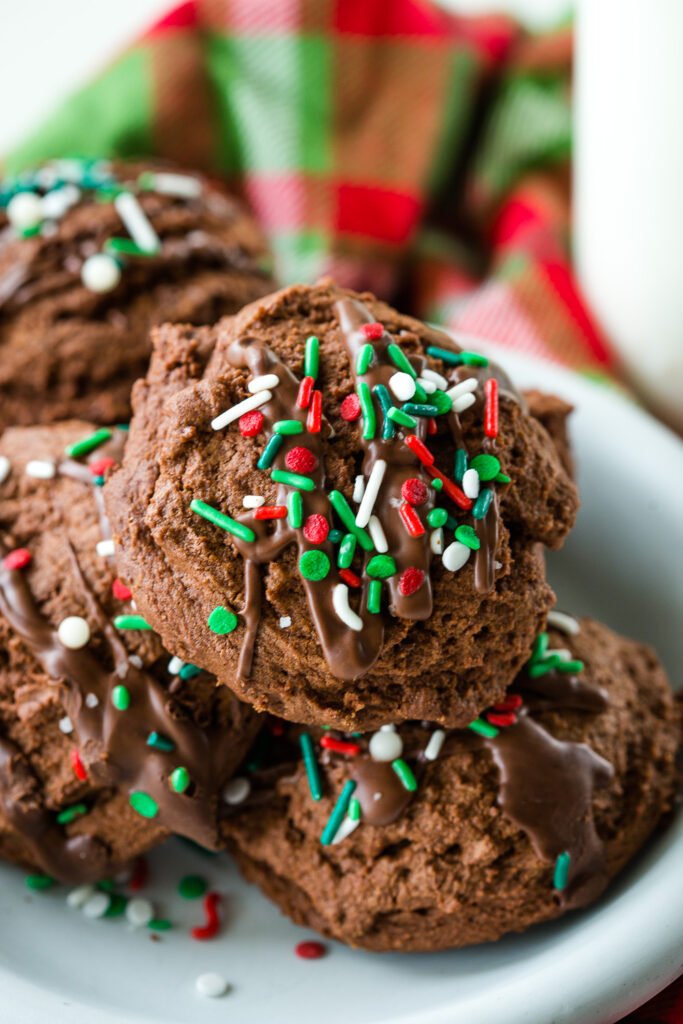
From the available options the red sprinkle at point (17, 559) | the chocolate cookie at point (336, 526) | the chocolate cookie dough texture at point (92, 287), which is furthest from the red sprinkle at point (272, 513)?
the chocolate cookie dough texture at point (92, 287)

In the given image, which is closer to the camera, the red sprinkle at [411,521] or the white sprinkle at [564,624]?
the red sprinkle at [411,521]

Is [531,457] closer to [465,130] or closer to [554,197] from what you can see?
[554,197]

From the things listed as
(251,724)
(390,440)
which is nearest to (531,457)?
(390,440)

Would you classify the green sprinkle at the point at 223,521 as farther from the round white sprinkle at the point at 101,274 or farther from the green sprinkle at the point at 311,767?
the round white sprinkle at the point at 101,274

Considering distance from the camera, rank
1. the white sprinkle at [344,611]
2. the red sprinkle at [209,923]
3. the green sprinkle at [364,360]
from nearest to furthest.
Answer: the white sprinkle at [344,611], the green sprinkle at [364,360], the red sprinkle at [209,923]

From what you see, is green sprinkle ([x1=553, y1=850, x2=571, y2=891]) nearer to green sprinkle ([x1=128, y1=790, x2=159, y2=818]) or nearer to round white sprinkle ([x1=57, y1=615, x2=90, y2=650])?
green sprinkle ([x1=128, y1=790, x2=159, y2=818])

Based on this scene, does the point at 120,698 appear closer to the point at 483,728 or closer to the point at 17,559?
the point at 17,559

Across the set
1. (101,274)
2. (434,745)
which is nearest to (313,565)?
(434,745)
